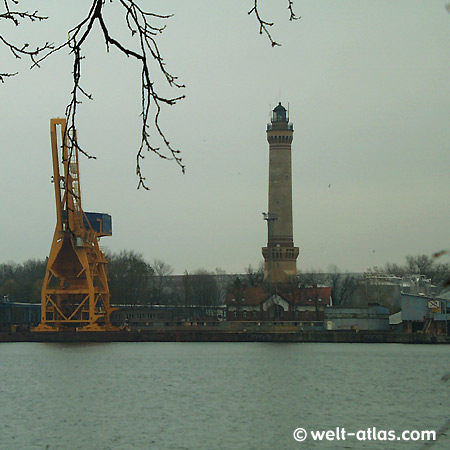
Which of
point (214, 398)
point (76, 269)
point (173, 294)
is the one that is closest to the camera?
point (214, 398)

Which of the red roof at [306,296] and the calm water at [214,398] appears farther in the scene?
the red roof at [306,296]

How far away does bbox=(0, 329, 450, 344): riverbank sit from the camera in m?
50.5

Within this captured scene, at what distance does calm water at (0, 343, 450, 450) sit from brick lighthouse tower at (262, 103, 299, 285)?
16.6m

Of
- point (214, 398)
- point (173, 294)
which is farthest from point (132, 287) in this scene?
point (214, 398)

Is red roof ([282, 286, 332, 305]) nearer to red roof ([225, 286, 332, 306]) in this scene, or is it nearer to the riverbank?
red roof ([225, 286, 332, 306])

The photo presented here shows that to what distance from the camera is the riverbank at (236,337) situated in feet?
166

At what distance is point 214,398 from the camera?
76.9 ft

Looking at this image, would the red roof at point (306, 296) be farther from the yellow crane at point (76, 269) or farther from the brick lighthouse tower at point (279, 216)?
the yellow crane at point (76, 269)

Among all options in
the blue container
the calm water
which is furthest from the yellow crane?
the calm water

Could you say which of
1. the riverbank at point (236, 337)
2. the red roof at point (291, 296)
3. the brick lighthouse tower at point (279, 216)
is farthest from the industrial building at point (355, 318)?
the brick lighthouse tower at point (279, 216)

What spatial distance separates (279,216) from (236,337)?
29.6ft

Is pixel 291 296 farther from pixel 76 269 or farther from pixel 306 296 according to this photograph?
pixel 76 269

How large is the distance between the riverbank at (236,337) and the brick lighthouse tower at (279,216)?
21.4 feet

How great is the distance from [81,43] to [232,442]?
13.9 m
